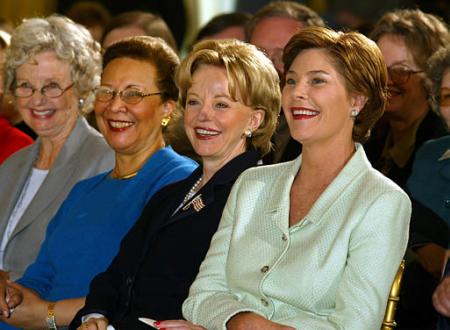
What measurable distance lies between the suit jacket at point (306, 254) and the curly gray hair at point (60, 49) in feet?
5.34

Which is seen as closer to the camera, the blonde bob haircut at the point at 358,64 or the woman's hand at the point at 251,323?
the woman's hand at the point at 251,323

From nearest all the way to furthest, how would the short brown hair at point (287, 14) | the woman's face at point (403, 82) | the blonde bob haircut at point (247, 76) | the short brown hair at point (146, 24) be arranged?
the blonde bob haircut at point (247, 76) < the woman's face at point (403, 82) < the short brown hair at point (287, 14) < the short brown hair at point (146, 24)

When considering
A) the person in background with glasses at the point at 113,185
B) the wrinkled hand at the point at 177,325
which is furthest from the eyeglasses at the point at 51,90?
the wrinkled hand at the point at 177,325

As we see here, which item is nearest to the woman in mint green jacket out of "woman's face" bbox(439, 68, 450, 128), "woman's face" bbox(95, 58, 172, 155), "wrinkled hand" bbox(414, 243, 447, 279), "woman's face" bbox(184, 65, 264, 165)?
"woman's face" bbox(184, 65, 264, 165)

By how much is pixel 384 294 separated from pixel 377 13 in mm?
4886

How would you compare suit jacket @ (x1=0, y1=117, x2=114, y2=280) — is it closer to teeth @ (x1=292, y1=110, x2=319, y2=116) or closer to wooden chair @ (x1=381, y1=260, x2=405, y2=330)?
teeth @ (x1=292, y1=110, x2=319, y2=116)

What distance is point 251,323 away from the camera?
3.15 meters

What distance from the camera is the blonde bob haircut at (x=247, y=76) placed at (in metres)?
3.74

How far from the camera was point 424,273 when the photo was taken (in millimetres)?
3793

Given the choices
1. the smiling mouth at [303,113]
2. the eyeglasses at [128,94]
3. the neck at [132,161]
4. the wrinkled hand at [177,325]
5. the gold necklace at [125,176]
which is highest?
the smiling mouth at [303,113]

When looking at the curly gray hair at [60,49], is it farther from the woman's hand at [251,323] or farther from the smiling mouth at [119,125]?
the woman's hand at [251,323]

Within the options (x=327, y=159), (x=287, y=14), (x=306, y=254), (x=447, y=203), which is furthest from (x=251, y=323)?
(x=287, y=14)

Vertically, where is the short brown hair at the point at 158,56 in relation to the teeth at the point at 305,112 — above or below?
below

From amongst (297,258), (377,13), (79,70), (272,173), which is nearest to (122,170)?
(79,70)
